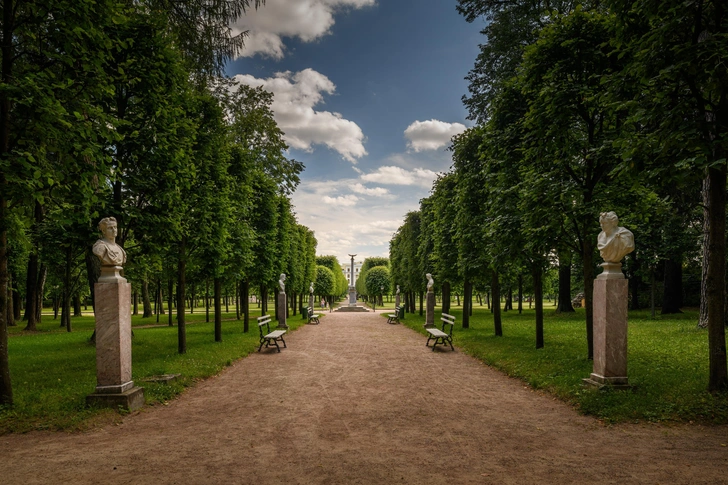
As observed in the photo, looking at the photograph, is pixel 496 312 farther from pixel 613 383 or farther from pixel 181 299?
pixel 181 299

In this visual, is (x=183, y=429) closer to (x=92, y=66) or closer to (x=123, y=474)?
(x=123, y=474)

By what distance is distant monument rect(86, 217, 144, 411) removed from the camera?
644 cm

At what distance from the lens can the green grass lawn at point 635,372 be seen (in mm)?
5875

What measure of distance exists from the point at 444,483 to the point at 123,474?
3.47 meters

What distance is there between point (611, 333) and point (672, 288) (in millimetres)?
21680

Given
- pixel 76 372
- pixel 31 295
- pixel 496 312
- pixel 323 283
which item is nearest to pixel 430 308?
pixel 496 312

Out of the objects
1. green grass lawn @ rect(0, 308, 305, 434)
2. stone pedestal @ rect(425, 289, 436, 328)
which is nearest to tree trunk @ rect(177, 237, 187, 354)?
green grass lawn @ rect(0, 308, 305, 434)

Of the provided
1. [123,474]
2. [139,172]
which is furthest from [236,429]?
[139,172]

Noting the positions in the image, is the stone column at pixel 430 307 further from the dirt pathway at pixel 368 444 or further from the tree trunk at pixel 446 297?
the dirt pathway at pixel 368 444

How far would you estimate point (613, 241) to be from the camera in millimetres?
7004

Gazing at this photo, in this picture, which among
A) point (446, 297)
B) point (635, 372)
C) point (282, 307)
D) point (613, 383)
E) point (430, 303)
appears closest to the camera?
point (613, 383)

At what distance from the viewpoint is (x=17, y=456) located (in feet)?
15.4

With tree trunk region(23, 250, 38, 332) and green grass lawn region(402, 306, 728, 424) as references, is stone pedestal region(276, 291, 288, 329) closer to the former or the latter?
green grass lawn region(402, 306, 728, 424)

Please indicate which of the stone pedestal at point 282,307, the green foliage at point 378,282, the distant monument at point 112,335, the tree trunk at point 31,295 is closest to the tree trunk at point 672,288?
the stone pedestal at point 282,307
